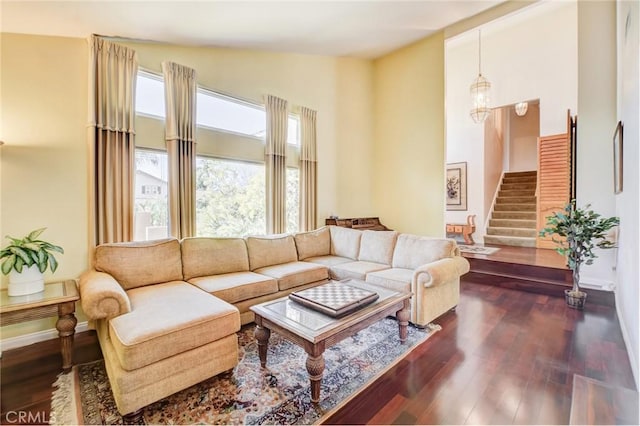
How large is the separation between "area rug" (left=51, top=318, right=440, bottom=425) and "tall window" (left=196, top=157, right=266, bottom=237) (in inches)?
69.7

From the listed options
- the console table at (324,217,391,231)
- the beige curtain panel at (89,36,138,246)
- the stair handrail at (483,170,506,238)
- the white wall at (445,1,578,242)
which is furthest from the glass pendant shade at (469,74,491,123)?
the beige curtain panel at (89,36,138,246)

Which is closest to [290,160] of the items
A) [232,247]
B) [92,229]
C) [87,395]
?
[232,247]

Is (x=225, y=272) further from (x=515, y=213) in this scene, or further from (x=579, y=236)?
(x=515, y=213)

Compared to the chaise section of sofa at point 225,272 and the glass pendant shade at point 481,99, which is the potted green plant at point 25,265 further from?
the glass pendant shade at point 481,99

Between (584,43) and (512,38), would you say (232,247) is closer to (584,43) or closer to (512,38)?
(584,43)

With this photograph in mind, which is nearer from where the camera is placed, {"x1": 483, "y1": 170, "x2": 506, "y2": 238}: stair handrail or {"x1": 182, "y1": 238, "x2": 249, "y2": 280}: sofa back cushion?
{"x1": 182, "y1": 238, "x2": 249, "y2": 280}: sofa back cushion

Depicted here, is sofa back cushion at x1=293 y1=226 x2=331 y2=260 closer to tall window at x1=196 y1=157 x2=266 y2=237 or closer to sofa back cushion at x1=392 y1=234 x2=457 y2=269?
tall window at x1=196 y1=157 x2=266 y2=237

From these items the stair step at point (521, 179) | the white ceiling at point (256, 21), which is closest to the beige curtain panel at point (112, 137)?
the white ceiling at point (256, 21)

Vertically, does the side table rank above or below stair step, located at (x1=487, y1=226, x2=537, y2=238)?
below

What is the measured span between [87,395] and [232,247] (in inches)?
66.9

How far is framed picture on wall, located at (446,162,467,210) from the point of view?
6.94 m

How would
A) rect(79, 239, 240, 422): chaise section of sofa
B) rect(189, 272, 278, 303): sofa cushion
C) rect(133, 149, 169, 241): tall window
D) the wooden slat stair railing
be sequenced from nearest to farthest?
1. rect(79, 239, 240, 422): chaise section of sofa
2. rect(189, 272, 278, 303): sofa cushion
3. rect(133, 149, 169, 241): tall window
4. the wooden slat stair railing

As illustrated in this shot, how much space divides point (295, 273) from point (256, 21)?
2892 mm

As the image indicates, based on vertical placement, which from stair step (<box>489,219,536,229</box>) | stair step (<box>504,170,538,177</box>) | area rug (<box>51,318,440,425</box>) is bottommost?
area rug (<box>51,318,440,425</box>)
